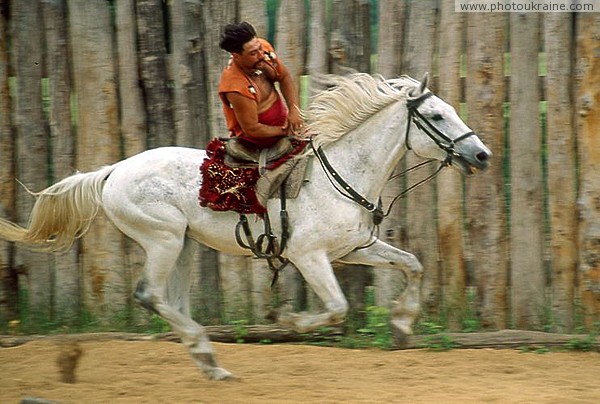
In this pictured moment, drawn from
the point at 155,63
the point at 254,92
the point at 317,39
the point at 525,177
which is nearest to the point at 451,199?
the point at 525,177

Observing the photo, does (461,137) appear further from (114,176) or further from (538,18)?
(114,176)

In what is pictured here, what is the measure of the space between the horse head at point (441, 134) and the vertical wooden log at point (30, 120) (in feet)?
9.97

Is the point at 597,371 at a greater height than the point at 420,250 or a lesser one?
lesser

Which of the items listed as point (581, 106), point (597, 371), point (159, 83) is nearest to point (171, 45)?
point (159, 83)

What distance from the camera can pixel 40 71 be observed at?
26.5 feet

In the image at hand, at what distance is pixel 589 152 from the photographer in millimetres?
7469

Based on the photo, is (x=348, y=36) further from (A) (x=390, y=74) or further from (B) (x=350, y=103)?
(B) (x=350, y=103)

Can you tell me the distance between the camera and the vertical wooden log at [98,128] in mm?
7938

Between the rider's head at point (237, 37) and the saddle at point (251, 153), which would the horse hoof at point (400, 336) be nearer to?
the saddle at point (251, 153)

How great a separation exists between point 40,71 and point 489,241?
3652 millimetres

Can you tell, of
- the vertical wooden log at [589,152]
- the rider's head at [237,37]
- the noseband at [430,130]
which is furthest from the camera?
the vertical wooden log at [589,152]

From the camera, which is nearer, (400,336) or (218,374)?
(218,374)

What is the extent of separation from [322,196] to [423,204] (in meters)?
1.34

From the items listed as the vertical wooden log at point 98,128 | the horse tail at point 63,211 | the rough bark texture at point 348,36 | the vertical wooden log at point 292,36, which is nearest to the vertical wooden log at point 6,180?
the vertical wooden log at point 98,128
